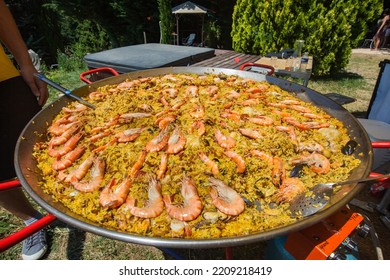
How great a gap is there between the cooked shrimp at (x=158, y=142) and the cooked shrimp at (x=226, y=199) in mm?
568

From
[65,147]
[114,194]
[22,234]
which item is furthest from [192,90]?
[22,234]

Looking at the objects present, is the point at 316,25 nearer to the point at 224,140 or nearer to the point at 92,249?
the point at 224,140

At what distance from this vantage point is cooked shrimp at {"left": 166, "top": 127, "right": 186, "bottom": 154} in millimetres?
2146

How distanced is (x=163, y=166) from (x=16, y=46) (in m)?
2.10

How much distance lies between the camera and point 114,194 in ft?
5.89

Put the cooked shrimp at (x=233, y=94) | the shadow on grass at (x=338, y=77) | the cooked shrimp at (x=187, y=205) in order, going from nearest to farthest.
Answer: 1. the cooked shrimp at (x=187, y=205)
2. the cooked shrimp at (x=233, y=94)
3. the shadow on grass at (x=338, y=77)

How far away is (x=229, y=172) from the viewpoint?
2.00 metres

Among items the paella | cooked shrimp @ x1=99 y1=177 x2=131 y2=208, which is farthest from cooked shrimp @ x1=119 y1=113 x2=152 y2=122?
cooked shrimp @ x1=99 y1=177 x2=131 y2=208

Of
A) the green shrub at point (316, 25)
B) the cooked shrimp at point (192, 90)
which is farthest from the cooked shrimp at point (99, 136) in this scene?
the green shrub at point (316, 25)

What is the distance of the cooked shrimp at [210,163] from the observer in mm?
1986

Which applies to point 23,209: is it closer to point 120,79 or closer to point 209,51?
point 120,79

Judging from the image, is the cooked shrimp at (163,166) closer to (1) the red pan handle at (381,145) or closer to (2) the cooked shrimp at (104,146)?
(2) the cooked shrimp at (104,146)

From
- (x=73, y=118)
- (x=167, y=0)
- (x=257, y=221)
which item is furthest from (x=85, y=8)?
(x=257, y=221)

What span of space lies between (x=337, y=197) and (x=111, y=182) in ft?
5.12
